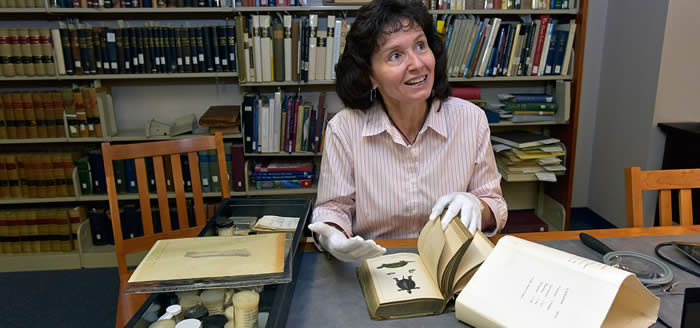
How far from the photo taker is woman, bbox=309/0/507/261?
4.20 feet

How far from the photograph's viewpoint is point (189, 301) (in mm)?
761

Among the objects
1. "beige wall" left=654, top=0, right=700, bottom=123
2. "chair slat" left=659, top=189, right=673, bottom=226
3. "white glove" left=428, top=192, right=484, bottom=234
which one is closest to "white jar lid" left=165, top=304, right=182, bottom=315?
"white glove" left=428, top=192, right=484, bottom=234

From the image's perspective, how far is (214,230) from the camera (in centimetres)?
105

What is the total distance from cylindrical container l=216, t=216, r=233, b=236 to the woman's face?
0.59m

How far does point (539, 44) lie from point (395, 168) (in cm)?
164

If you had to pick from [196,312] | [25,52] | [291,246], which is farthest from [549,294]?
[25,52]

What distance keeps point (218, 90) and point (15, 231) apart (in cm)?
145

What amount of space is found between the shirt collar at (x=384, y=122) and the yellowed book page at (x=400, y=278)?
1.47 ft

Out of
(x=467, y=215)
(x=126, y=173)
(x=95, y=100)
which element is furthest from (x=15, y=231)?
(x=467, y=215)

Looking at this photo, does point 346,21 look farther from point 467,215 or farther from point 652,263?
point 652,263

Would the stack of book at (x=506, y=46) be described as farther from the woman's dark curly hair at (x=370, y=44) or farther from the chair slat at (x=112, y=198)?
the chair slat at (x=112, y=198)

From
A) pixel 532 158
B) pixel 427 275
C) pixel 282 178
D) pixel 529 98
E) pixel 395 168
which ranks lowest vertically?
pixel 282 178

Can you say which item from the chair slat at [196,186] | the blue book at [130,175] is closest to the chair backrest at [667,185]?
the chair slat at [196,186]

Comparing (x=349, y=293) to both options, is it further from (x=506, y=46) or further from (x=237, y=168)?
(x=506, y=46)
